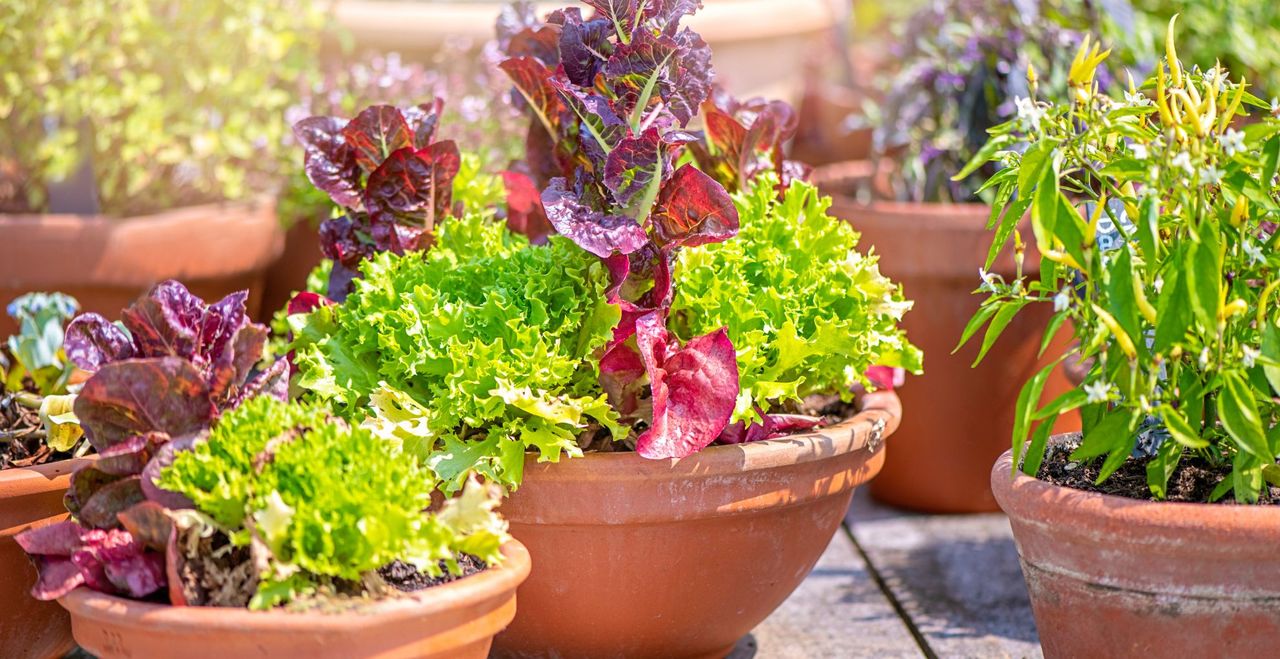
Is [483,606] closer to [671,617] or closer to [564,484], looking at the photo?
[564,484]

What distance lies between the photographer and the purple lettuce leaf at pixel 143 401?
1838mm

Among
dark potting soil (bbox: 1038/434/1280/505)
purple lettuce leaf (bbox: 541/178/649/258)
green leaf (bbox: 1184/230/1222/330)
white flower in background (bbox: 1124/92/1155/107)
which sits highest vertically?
white flower in background (bbox: 1124/92/1155/107)

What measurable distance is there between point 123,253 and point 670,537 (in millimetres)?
1866

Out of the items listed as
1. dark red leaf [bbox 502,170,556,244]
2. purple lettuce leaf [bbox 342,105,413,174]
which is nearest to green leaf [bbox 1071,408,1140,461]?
dark red leaf [bbox 502,170,556,244]

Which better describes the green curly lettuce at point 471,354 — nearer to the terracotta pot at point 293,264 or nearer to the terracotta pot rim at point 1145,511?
the terracotta pot rim at point 1145,511

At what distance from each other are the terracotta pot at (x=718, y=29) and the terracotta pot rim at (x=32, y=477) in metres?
2.12

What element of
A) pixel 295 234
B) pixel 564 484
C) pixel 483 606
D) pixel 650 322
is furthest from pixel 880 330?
pixel 295 234

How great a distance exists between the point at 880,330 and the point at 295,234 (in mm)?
2123

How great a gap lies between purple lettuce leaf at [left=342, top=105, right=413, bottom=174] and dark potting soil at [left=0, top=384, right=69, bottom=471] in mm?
732

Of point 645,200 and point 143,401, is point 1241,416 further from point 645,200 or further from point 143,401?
point 143,401

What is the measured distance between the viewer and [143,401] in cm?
186

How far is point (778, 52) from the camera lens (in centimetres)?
461

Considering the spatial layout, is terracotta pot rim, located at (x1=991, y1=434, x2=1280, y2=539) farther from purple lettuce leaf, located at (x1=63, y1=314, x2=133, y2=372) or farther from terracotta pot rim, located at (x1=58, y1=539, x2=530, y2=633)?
purple lettuce leaf, located at (x1=63, y1=314, x2=133, y2=372)

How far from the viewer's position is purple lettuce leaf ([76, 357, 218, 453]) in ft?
6.03
